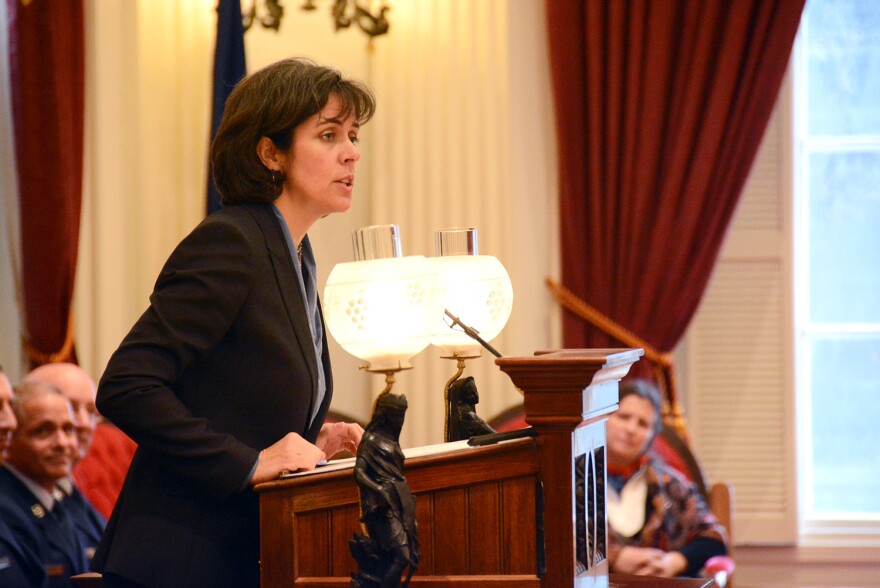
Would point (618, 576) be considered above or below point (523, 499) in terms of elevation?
below

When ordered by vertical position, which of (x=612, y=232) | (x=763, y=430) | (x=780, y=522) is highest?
(x=612, y=232)

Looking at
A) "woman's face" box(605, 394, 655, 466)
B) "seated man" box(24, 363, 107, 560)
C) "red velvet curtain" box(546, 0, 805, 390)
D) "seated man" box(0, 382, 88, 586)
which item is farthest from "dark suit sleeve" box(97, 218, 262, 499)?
"red velvet curtain" box(546, 0, 805, 390)

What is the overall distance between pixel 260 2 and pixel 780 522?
3450mm

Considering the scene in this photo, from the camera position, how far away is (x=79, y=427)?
4.43 m

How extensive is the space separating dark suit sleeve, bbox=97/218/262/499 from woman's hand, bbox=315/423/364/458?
0.34m

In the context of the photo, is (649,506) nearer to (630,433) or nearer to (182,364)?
(630,433)

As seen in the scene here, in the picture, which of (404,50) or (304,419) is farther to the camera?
(404,50)

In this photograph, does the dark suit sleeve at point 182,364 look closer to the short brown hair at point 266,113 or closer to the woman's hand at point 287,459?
the woman's hand at point 287,459

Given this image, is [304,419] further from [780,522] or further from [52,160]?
[780,522]

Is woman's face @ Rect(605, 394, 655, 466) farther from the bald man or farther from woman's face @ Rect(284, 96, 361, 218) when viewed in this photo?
woman's face @ Rect(284, 96, 361, 218)

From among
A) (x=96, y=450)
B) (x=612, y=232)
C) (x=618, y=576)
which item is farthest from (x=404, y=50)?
(x=618, y=576)

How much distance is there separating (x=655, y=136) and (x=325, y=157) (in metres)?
3.76

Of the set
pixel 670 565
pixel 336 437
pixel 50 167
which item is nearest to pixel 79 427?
pixel 50 167

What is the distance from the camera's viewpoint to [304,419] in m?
1.90
